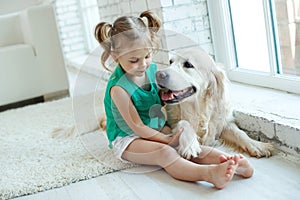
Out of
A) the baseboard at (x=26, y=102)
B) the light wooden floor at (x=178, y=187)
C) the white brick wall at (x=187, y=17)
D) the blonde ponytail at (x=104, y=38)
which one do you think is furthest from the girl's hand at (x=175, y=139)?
the baseboard at (x=26, y=102)

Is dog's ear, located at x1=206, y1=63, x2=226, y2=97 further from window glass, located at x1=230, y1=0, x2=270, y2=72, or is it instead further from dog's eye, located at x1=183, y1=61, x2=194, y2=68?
window glass, located at x1=230, y1=0, x2=270, y2=72

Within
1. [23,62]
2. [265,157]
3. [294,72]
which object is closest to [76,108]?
[265,157]

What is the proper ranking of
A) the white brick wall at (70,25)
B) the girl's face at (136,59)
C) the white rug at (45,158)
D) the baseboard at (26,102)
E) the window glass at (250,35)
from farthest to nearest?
the white brick wall at (70,25) < the baseboard at (26,102) < the window glass at (250,35) < the white rug at (45,158) < the girl's face at (136,59)

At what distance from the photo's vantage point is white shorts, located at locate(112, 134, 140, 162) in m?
1.51

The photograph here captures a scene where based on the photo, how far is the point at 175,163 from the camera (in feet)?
4.57

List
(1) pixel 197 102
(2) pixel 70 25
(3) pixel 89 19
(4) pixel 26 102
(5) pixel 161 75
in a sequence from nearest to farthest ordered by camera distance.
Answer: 1. (5) pixel 161 75
2. (1) pixel 197 102
3. (4) pixel 26 102
4. (3) pixel 89 19
5. (2) pixel 70 25

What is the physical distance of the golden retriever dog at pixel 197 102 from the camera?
141 centimetres

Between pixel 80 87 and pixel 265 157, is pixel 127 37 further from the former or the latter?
pixel 265 157

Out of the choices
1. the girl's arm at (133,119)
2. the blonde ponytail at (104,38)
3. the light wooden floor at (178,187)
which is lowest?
the light wooden floor at (178,187)

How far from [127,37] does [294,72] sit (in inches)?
28.7

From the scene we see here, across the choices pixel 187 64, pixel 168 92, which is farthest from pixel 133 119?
pixel 187 64

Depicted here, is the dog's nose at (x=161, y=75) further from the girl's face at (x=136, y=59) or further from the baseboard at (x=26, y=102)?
the baseboard at (x=26, y=102)

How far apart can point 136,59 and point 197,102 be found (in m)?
A: 0.27

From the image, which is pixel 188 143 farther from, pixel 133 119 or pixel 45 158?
pixel 45 158
